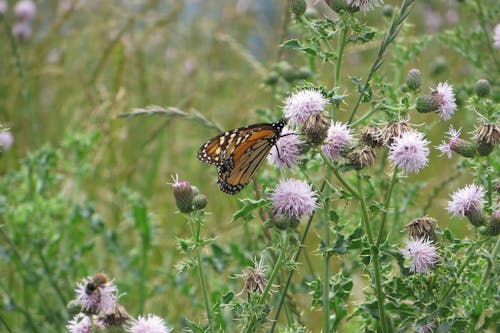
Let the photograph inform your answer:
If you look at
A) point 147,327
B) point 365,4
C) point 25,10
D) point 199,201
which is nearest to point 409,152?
point 365,4

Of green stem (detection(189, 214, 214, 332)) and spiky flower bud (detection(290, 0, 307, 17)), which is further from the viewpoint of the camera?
spiky flower bud (detection(290, 0, 307, 17))

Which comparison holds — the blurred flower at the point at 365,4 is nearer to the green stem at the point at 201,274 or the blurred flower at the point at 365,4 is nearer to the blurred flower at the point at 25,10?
the green stem at the point at 201,274

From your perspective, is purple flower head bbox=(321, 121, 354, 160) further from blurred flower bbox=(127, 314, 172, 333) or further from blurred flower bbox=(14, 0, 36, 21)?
blurred flower bbox=(14, 0, 36, 21)

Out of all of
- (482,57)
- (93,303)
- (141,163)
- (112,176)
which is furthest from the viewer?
(141,163)

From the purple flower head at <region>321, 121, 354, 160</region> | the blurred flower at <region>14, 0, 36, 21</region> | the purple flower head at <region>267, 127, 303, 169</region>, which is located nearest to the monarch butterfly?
the purple flower head at <region>267, 127, 303, 169</region>

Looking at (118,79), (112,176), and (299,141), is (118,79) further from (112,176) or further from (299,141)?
(299,141)

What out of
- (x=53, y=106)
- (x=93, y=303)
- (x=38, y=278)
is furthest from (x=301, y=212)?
(x=53, y=106)
